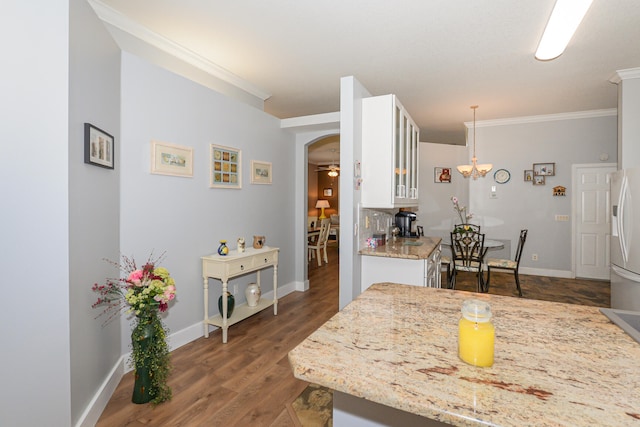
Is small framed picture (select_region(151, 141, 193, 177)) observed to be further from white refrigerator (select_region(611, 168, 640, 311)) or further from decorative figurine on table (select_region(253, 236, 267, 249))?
white refrigerator (select_region(611, 168, 640, 311))

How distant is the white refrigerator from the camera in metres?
2.86

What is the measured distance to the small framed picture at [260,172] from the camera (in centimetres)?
385

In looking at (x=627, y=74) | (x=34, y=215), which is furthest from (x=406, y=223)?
(x=34, y=215)

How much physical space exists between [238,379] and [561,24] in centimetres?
328

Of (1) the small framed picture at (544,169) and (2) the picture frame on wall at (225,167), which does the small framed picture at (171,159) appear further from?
(1) the small framed picture at (544,169)

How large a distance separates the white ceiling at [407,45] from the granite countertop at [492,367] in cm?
247

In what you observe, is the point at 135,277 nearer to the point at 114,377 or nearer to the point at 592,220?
the point at 114,377

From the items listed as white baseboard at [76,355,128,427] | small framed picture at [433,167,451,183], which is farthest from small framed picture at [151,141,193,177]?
small framed picture at [433,167,451,183]

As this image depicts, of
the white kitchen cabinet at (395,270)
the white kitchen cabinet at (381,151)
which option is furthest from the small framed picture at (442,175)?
the white kitchen cabinet at (395,270)

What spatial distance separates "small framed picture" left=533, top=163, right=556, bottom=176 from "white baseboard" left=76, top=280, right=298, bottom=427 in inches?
237

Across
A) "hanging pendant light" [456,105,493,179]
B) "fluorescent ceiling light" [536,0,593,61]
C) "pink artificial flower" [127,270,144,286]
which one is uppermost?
"fluorescent ceiling light" [536,0,593,61]

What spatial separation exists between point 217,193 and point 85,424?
7.00 feet

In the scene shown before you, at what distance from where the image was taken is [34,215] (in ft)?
4.94

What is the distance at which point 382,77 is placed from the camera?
12.8 ft
